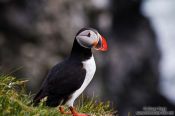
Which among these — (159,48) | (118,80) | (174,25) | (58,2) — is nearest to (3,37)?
(58,2)

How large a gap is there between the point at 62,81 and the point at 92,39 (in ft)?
2.78

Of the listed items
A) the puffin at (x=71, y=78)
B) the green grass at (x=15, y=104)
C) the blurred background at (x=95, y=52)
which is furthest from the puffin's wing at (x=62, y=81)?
the blurred background at (x=95, y=52)

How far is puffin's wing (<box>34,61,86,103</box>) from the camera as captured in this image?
10734 millimetres

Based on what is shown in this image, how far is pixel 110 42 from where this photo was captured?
99.8ft

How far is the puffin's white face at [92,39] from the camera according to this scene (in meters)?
11.0

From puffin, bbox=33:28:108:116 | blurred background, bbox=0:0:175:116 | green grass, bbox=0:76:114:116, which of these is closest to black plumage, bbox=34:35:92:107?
puffin, bbox=33:28:108:116

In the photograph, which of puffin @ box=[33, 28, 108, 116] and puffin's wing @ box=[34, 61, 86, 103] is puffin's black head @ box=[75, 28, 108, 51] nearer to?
puffin @ box=[33, 28, 108, 116]

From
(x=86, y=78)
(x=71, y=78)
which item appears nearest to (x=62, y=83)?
(x=71, y=78)

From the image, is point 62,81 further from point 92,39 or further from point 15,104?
point 15,104

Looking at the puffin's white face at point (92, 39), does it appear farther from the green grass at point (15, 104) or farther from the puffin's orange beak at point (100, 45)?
the green grass at point (15, 104)

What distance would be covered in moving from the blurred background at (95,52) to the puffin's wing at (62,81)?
36.0ft

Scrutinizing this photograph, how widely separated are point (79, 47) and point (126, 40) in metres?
19.9

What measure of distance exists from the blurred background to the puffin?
10.8 metres

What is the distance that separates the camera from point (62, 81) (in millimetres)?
10789
